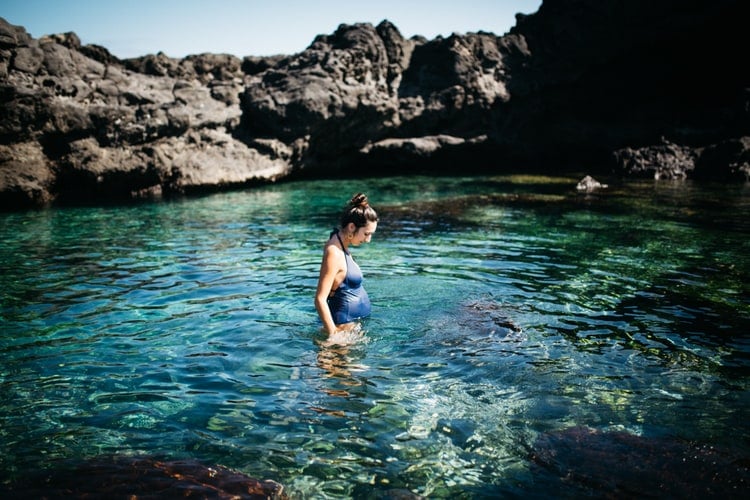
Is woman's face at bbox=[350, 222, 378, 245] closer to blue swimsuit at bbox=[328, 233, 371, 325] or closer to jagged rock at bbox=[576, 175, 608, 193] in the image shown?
blue swimsuit at bbox=[328, 233, 371, 325]

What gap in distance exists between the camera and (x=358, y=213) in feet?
18.2

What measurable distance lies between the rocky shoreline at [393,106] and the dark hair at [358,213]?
1624 centimetres

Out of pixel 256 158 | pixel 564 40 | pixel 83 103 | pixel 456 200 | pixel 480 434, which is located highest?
pixel 564 40

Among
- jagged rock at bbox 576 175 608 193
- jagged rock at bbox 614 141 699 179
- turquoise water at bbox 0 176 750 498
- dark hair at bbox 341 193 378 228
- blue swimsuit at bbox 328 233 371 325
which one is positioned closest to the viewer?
turquoise water at bbox 0 176 750 498

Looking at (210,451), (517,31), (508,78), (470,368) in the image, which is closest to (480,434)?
(470,368)

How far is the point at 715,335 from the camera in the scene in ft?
19.4

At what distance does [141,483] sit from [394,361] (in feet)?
8.93

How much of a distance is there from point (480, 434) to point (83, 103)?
19.7 meters

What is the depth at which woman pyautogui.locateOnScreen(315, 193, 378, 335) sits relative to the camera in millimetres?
5582

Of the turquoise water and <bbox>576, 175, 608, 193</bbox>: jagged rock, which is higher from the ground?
<bbox>576, 175, 608, 193</bbox>: jagged rock

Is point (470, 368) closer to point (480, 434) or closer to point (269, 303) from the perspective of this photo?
point (480, 434)

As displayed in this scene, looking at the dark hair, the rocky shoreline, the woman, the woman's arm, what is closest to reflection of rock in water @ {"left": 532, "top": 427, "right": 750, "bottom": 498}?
the woman's arm

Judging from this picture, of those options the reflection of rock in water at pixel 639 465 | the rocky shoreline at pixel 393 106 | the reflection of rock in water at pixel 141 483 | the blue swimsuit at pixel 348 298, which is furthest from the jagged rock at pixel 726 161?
the reflection of rock in water at pixel 141 483

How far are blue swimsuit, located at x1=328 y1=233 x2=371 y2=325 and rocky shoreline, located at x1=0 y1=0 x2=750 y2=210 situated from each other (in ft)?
52.4
